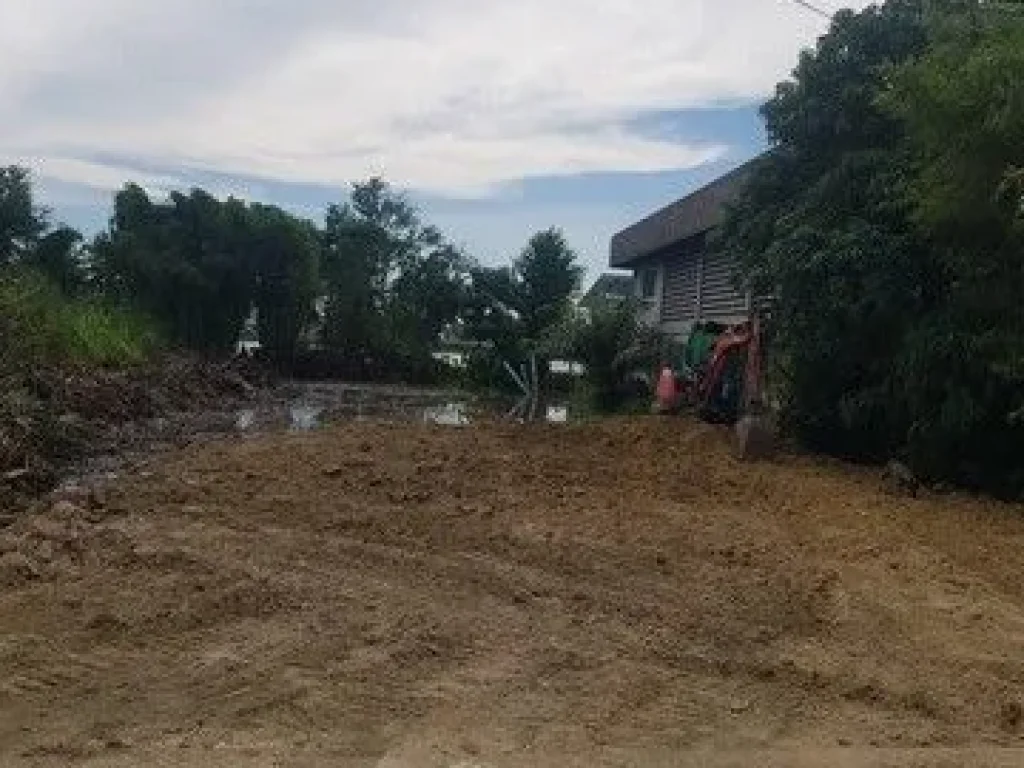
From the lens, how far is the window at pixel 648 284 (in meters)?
25.1

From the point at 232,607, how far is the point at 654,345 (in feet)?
51.4

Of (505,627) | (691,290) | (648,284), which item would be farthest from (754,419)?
(648,284)

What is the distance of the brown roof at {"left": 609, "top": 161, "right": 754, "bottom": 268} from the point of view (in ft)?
60.4

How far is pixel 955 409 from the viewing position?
10266 mm

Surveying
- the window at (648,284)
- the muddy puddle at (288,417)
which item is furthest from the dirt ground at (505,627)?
the window at (648,284)

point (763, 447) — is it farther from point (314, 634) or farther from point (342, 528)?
point (314, 634)

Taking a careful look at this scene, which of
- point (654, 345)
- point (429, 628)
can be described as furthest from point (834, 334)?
point (654, 345)

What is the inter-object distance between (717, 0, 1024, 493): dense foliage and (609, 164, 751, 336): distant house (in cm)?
263

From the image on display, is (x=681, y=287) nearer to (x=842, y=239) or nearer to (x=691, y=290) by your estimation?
(x=691, y=290)

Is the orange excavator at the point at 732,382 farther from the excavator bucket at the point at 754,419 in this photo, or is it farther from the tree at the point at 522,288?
the tree at the point at 522,288

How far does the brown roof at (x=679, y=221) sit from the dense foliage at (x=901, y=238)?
1782mm

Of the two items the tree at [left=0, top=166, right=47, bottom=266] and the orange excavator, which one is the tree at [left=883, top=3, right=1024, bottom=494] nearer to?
the orange excavator

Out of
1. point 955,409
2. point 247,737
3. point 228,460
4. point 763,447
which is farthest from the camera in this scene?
point 763,447

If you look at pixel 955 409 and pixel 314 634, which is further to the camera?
pixel 955 409
